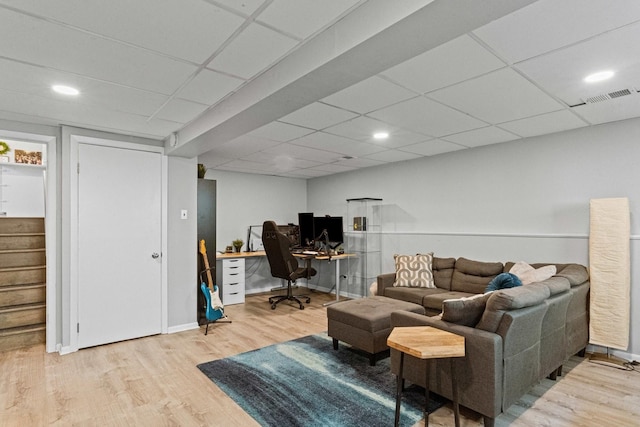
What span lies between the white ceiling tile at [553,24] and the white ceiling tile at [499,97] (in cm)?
35

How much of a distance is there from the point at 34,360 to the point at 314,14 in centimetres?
411

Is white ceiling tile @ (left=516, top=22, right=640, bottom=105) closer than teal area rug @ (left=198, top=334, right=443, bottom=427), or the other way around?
white ceiling tile @ (left=516, top=22, right=640, bottom=105)

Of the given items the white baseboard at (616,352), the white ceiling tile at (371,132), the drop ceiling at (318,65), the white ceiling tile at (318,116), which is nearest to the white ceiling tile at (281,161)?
the drop ceiling at (318,65)

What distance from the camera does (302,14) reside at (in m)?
1.69

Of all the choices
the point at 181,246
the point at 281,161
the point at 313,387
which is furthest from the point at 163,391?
the point at 281,161

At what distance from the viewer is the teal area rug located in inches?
91.8

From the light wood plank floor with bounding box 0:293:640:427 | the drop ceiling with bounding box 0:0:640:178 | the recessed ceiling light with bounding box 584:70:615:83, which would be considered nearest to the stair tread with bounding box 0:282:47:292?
the light wood plank floor with bounding box 0:293:640:427

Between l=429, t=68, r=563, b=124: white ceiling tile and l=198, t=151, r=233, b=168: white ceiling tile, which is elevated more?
l=429, t=68, r=563, b=124: white ceiling tile

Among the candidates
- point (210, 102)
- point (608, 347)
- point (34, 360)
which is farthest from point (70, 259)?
point (608, 347)

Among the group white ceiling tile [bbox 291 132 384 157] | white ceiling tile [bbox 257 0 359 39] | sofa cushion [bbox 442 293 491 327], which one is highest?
white ceiling tile [bbox 257 0 359 39]

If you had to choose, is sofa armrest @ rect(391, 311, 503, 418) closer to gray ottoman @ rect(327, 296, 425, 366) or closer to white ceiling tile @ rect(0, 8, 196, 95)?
gray ottoman @ rect(327, 296, 425, 366)

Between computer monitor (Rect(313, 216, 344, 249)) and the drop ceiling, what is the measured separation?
243cm

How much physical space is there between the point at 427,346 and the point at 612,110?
2.95 metres

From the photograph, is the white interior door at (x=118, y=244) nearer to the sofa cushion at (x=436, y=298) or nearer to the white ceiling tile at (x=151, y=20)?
the white ceiling tile at (x=151, y=20)
